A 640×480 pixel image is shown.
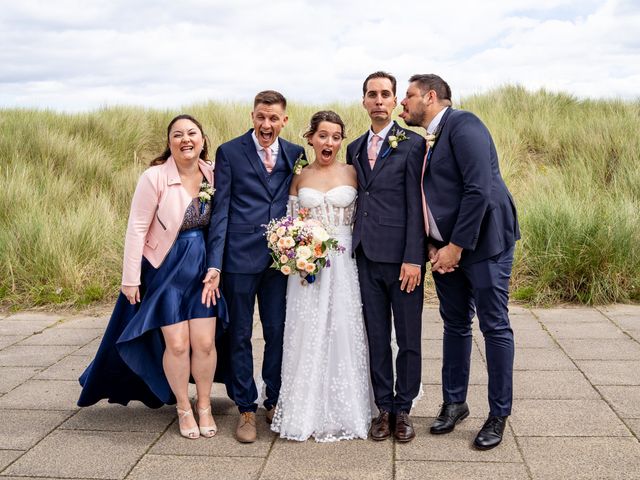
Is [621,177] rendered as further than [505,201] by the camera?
Yes

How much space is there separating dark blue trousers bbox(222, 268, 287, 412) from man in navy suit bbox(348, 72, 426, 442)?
0.54m

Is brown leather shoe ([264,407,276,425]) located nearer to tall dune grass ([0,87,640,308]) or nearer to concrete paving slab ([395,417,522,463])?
concrete paving slab ([395,417,522,463])

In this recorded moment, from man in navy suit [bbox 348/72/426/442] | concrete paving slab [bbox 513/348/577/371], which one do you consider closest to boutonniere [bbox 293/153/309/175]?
man in navy suit [bbox 348/72/426/442]

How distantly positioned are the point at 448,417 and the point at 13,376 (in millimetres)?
3573

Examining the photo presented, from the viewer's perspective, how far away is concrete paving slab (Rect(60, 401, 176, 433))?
4953 mm

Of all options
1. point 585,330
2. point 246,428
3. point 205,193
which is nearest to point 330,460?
point 246,428

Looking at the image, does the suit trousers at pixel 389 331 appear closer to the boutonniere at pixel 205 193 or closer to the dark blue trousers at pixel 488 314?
the dark blue trousers at pixel 488 314

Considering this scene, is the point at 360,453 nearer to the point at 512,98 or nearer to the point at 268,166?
the point at 268,166

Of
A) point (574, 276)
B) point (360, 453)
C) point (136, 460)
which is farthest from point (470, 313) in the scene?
point (574, 276)

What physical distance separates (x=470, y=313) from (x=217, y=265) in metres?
1.58

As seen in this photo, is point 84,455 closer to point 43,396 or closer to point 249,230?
point 43,396

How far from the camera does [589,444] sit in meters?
4.50

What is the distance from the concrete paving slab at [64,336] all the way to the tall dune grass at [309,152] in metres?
0.98

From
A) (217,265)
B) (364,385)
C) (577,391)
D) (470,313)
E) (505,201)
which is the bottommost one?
(577,391)
